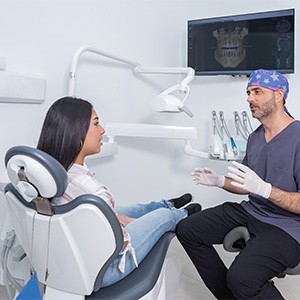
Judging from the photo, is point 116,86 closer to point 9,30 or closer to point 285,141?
point 9,30

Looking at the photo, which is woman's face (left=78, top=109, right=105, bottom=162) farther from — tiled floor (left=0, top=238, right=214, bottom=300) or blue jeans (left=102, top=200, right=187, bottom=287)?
tiled floor (left=0, top=238, right=214, bottom=300)

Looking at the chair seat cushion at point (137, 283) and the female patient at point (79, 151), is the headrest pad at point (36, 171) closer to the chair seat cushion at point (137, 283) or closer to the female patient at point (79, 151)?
the female patient at point (79, 151)

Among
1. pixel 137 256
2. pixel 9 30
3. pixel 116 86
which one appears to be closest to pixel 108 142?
pixel 116 86

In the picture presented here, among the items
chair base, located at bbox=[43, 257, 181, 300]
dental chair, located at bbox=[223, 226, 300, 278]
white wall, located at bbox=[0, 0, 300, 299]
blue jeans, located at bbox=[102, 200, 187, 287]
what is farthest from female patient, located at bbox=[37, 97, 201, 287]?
white wall, located at bbox=[0, 0, 300, 299]

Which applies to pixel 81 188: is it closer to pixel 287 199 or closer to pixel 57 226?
pixel 57 226

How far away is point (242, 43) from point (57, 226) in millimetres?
1867

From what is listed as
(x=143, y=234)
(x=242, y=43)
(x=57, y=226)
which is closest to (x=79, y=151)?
(x=57, y=226)

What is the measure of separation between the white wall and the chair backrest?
700 millimetres

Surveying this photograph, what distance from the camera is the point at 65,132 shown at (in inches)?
45.8

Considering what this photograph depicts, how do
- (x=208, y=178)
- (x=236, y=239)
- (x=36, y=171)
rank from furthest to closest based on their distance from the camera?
(x=208, y=178)
(x=236, y=239)
(x=36, y=171)

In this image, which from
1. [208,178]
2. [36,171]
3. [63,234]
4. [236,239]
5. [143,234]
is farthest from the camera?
[208,178]

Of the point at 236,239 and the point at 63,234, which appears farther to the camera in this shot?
the point at 236,239

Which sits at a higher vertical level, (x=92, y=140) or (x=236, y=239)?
(x=92, y=140)

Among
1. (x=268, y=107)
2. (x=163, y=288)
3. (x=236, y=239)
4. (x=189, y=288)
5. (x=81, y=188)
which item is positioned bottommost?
(x=189, y=288)
